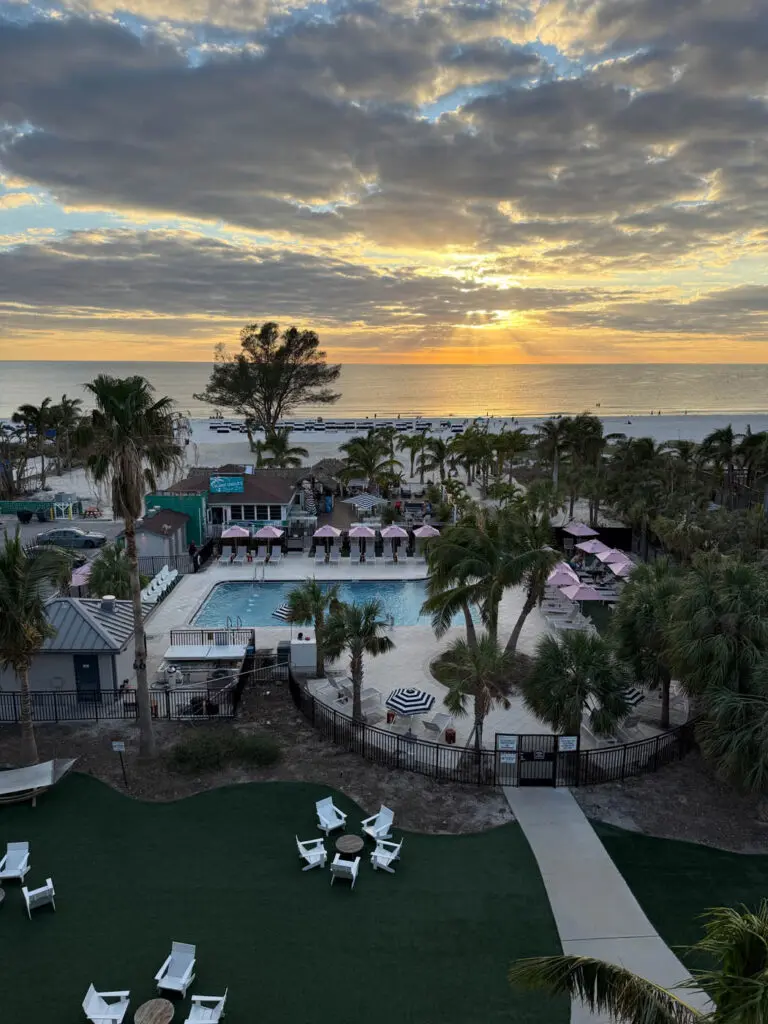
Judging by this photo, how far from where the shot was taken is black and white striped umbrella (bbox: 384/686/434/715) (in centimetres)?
1717

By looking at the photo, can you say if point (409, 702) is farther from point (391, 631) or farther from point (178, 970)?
point (178, 970)

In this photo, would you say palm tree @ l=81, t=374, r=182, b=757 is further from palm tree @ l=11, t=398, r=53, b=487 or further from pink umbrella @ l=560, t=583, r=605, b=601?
palm tree @ l=11, t=398, r=53, b=487

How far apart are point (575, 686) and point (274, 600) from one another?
17168 mm

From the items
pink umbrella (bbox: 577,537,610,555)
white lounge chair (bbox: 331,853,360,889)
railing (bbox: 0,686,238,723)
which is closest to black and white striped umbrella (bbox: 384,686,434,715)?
railing (bbox: 0,686,238,723)

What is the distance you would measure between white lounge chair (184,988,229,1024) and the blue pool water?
17.3 meters

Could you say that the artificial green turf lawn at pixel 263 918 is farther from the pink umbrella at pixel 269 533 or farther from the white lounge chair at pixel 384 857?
the pink umbrella at pixel 269 533

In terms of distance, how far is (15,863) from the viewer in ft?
39.6

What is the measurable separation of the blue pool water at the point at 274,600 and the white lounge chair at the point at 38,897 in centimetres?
1522

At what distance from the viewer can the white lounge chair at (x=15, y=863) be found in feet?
39.1

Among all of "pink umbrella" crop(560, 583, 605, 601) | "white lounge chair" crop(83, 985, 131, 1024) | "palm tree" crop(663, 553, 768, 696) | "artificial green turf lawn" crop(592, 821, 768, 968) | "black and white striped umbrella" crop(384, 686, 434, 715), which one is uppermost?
"palm tree" crop(663, 553, 768, 696)

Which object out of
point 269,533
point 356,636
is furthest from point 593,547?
point 356,636

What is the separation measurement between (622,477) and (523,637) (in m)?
17.7

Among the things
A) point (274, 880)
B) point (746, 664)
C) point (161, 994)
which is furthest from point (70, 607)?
point (746, 664)

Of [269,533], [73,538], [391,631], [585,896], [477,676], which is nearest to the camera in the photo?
[585,896]
